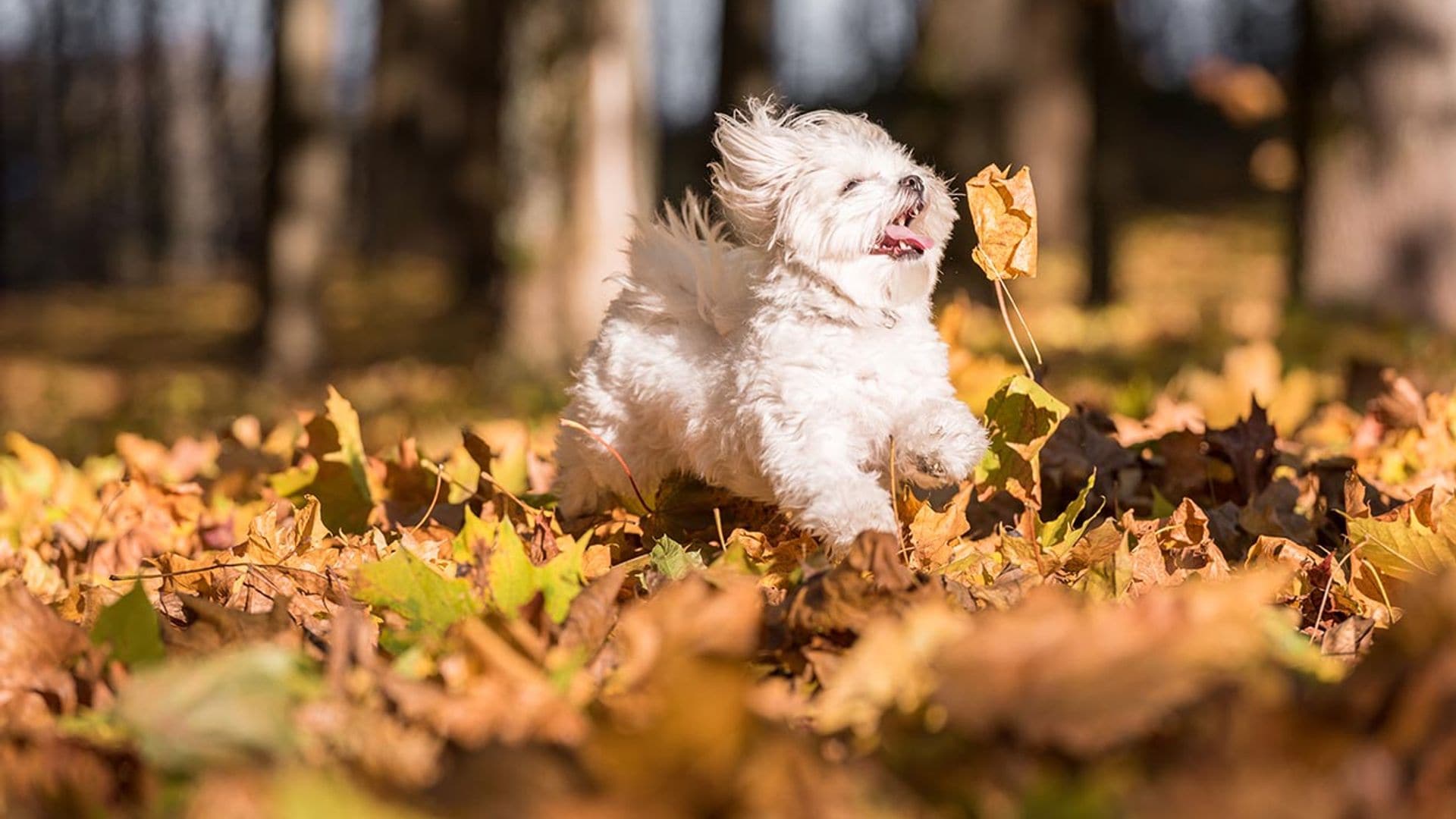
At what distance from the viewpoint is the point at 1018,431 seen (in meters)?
2.66

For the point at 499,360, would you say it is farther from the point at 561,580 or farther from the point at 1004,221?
the point at 561,580

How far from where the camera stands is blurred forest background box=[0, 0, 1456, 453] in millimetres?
6762

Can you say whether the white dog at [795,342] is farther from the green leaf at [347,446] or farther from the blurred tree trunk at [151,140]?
the blurred tree trunk at [151,140]

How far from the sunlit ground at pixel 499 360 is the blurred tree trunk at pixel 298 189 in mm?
410

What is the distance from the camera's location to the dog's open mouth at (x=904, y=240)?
8.80ft

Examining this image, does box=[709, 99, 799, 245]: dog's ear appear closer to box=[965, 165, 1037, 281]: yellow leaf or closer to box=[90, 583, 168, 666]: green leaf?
box=[965, 165, 1037, 281]: yellow leaf

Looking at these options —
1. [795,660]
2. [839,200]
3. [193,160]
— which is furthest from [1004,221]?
[193,160]

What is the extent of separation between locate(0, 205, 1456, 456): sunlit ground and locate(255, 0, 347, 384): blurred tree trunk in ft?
1.34

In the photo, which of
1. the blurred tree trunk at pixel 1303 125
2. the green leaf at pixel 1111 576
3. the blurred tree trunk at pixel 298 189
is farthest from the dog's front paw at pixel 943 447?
the blurred tree trunk at pixel 298 189

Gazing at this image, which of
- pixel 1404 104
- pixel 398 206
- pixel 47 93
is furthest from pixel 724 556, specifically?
pixel 47 93

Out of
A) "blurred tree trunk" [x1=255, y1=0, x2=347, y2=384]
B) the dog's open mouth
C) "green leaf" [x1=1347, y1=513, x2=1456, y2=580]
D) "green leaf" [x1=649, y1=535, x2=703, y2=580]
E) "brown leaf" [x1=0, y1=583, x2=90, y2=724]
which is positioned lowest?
"blurred tree trunk" [x1=255, y1=0, x2=347, y2=384]

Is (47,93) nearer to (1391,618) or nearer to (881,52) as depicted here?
(881,52)

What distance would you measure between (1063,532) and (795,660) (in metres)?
0.83

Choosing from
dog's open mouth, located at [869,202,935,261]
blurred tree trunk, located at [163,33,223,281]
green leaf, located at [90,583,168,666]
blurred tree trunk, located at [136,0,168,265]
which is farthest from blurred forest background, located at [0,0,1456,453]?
blurred tree trunk, located at [136,0,168,265]
